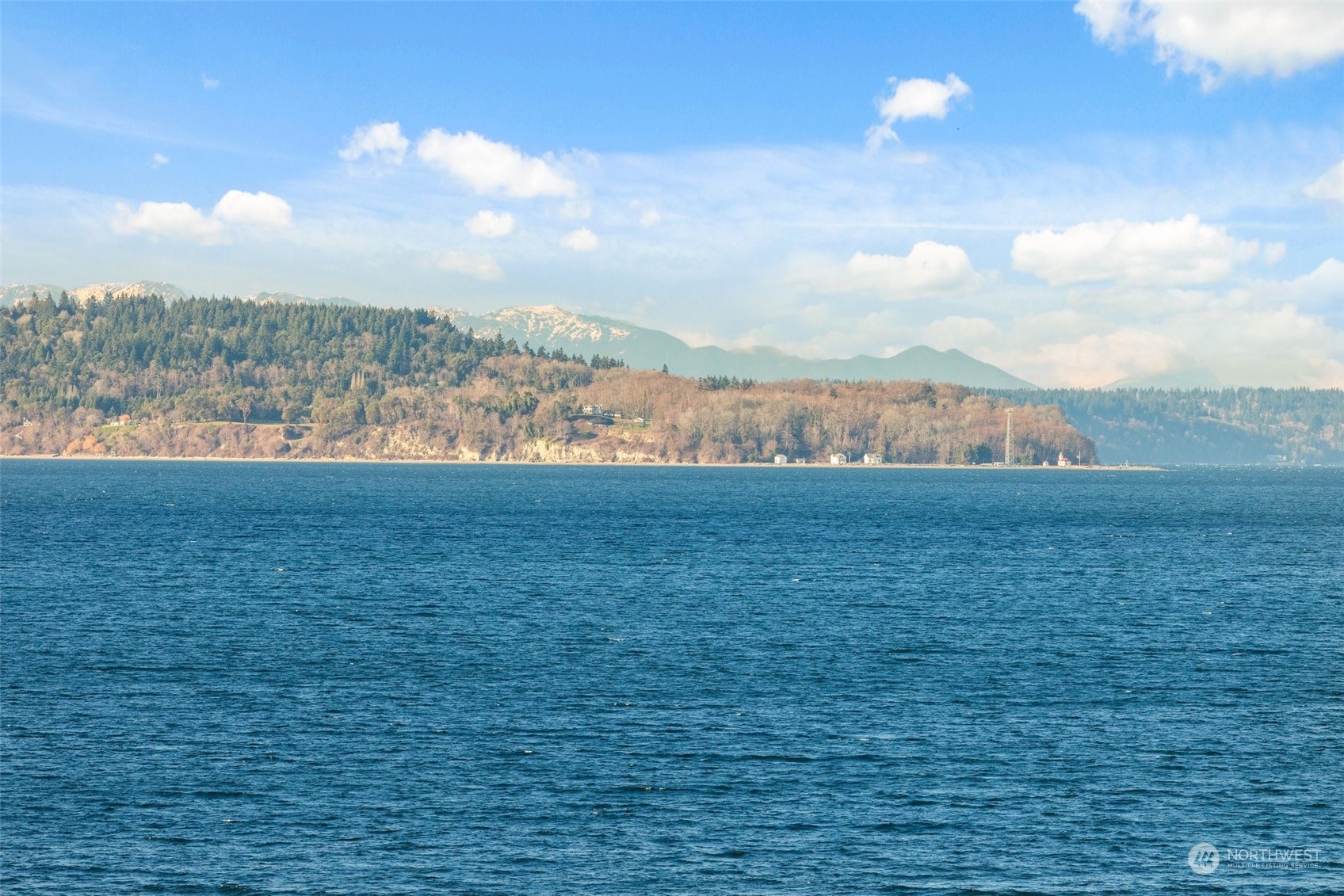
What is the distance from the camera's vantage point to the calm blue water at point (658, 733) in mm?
34188

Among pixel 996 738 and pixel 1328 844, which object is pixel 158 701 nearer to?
pixel 996 738

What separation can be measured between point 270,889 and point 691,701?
22.8 metres

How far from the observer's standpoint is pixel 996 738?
46375 mm

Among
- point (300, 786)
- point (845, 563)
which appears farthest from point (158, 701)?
point (845, 563)

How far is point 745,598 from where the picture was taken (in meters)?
86.7

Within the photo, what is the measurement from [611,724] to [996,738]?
47.3 ft

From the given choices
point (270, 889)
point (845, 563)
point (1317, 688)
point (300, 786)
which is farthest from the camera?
point (845, 563)

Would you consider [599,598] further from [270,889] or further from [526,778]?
[270,889]

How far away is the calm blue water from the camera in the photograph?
34.2 m

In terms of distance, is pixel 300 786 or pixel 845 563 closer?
pixel 300 786

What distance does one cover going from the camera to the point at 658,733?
46.5m

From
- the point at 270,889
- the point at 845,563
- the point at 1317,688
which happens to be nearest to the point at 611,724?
the point at 270,889

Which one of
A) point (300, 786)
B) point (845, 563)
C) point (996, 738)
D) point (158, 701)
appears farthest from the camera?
point (845, 563)

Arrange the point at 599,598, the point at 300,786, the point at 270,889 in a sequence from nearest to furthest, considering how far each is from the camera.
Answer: the point at 270,889, the point at 300,786, the point at 599,598
